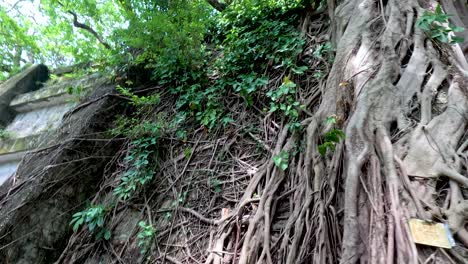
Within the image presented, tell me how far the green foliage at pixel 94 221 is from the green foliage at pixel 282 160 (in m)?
Answer: 1.76

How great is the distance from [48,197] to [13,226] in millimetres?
379

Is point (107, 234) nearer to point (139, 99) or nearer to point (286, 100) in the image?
point (139, 99)

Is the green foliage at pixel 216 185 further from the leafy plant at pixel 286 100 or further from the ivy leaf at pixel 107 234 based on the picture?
the ivy leaf at pixel 107 234

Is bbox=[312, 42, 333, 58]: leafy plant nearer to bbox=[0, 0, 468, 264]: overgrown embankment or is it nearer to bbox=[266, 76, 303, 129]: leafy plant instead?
bbox=[0, 0, 468, 264]: overgrown embankment

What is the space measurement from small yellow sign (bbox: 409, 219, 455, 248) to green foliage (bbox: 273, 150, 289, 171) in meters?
1.13

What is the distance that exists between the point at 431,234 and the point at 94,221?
2.75m

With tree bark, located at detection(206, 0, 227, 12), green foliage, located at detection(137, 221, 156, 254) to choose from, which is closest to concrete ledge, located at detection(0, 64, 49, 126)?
tree bark, located at detection(206, 0, 227, 12)

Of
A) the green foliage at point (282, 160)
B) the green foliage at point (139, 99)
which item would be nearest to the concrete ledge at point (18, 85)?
the green foliage at point (139, 99)

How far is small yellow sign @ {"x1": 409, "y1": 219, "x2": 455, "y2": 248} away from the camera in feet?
4.33

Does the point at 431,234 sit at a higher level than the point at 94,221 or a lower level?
higher

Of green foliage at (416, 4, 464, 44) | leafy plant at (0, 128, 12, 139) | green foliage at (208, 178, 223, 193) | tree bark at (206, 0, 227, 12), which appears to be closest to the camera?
green foliage at (416, 4, 464, 44)

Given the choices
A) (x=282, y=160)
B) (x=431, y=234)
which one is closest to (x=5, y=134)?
(x=282, y=160)

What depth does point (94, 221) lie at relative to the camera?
288 centimetres

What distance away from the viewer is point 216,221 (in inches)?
100
